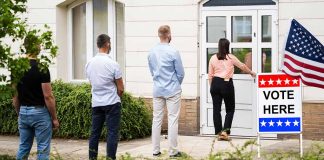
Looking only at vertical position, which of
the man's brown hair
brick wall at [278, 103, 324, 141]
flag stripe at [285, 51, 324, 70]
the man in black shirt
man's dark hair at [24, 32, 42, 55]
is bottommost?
brick wall at [278, 103, 324, 141]

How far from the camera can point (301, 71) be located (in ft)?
31.7

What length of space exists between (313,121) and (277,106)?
2433mm

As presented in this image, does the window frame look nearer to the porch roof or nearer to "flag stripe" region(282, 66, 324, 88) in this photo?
the porch roof

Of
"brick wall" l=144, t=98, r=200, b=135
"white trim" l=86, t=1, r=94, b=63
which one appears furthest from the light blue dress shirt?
"white trim" l=86, t=1, r=94, b=63

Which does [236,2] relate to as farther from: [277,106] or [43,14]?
[43,14]

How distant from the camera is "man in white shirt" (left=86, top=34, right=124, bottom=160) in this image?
924 centimetres

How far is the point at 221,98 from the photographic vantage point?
1194 cm

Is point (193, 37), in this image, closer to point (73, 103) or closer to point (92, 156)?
point (73, 103)

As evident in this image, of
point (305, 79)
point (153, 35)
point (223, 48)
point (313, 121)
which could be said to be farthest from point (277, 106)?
point (153, 35)

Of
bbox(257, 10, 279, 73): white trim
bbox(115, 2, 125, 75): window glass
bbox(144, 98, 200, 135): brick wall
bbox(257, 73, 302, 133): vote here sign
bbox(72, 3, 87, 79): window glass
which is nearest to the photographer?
bbox(257, 73, 302, 133): vote here sign

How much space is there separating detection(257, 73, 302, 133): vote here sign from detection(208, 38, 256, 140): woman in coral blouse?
5.97 ft

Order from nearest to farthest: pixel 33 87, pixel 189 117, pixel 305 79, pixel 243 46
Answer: pixel 33 87 < pixel 305 79 < pixel 243 46 < pixel 189 117

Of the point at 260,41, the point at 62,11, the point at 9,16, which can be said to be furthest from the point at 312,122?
the point at 9,16

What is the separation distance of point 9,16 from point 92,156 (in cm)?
322
